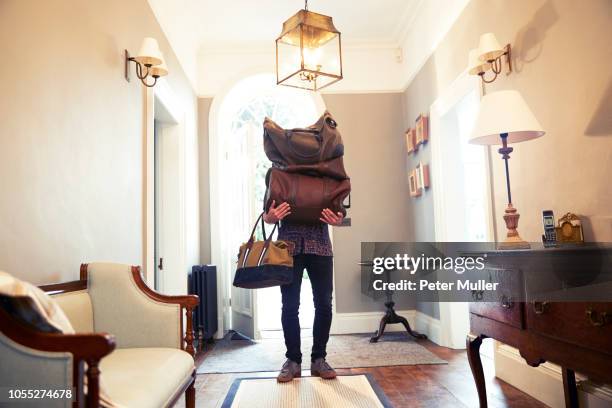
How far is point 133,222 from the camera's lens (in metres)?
2.65

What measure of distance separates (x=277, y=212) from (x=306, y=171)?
0.86ft

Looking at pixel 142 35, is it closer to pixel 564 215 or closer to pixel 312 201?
pixel 312 201

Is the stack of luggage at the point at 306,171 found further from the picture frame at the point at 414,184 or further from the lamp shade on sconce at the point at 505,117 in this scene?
the picture frame at the point at 414,184

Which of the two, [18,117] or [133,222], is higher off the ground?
[18,117]

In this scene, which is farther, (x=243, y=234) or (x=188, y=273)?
(x=243, y=234)

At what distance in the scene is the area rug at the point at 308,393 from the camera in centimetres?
222

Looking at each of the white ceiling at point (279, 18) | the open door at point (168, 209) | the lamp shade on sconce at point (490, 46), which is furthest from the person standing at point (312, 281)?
the white ceiling at point (279, 18)

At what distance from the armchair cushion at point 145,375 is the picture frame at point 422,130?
114 inches

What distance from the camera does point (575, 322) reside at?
4.48 feet

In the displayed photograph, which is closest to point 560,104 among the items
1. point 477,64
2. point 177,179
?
point 477,64

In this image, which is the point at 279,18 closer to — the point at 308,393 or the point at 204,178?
the point at 204,178

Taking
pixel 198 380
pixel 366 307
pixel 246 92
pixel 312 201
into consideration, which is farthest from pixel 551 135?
pixel 246 92

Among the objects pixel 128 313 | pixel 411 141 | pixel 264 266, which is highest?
pixel 411 141

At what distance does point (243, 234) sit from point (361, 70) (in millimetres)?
2122
